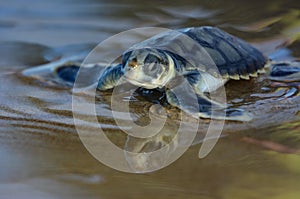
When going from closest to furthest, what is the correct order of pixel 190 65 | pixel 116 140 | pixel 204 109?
1. pixel 116 140
2. pixel 204 109
3. pixel 190 65

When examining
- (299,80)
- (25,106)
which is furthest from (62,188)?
(299,80)

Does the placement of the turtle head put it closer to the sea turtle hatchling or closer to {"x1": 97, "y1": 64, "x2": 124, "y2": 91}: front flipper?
the sea turtle hatchling

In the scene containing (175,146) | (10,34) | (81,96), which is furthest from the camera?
(10,34)

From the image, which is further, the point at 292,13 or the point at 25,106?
the point at 292,13

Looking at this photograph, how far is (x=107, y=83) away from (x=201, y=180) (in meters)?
1.15

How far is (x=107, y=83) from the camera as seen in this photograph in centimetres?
310

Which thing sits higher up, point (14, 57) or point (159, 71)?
point (159, 71)

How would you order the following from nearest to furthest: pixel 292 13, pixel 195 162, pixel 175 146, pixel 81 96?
1. pixel 195 162
2. pixel 175 146
3. pixel 81 96
4. pixel 292 13

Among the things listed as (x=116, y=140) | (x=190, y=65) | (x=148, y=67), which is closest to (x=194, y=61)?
(x=190, y=65)

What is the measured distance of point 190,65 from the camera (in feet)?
9.98

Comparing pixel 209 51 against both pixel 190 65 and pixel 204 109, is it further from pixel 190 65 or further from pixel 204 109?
pixel 204 109

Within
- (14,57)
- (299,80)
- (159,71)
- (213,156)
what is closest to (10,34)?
(14,57)

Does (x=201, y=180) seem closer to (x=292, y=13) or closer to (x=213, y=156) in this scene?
(x=213, y=156)

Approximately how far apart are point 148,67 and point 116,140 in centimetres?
51
